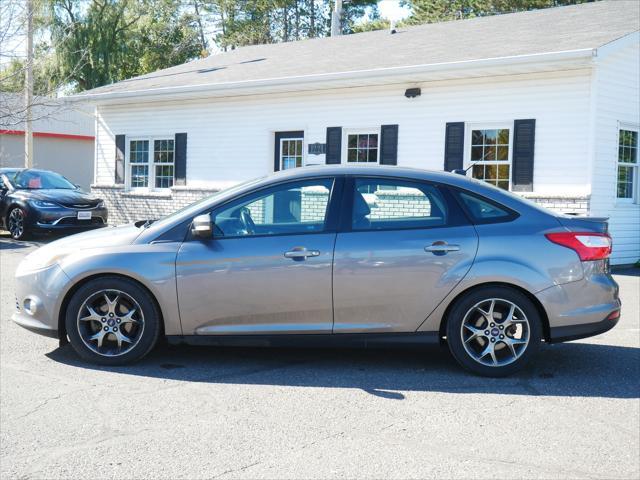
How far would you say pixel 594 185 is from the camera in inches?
496

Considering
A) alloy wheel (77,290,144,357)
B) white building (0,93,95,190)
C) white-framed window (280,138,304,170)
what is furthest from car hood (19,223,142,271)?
white building (0,93,95,190)

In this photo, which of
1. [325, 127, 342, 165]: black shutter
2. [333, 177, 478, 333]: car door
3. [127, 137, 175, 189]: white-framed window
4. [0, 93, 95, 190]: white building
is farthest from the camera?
[0, 93, 95, 190]: white building

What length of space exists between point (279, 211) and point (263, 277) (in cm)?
52

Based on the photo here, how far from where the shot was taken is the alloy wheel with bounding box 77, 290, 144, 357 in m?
5.57

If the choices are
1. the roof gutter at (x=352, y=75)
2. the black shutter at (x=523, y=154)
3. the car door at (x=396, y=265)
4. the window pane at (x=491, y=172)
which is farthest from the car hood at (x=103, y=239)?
the window pane at (x=491, y=172)

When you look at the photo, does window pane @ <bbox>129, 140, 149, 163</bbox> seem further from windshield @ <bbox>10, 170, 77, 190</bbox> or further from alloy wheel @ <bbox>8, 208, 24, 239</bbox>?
alloy wheel @ <bbox>8, 208, 24, 239</bbox>

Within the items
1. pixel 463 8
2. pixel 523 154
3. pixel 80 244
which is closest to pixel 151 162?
pixel 523 154

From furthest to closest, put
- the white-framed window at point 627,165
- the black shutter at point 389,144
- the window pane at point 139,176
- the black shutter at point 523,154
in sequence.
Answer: the window pane at point 139,176, the black shutter at point 389,144, the white-framed window at point 627,165, the black shutter at point 523,154

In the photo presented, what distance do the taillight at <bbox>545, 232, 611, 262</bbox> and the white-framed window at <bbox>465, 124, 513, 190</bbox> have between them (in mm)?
8096

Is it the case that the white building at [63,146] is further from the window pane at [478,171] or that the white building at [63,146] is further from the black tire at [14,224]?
the window pane at [478,171]

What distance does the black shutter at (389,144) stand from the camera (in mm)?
14805

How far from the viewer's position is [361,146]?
50.9 ft

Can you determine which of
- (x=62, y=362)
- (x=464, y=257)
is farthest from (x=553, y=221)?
(x=62, y=362)

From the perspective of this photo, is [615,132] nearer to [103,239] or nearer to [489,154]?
[489,154]
